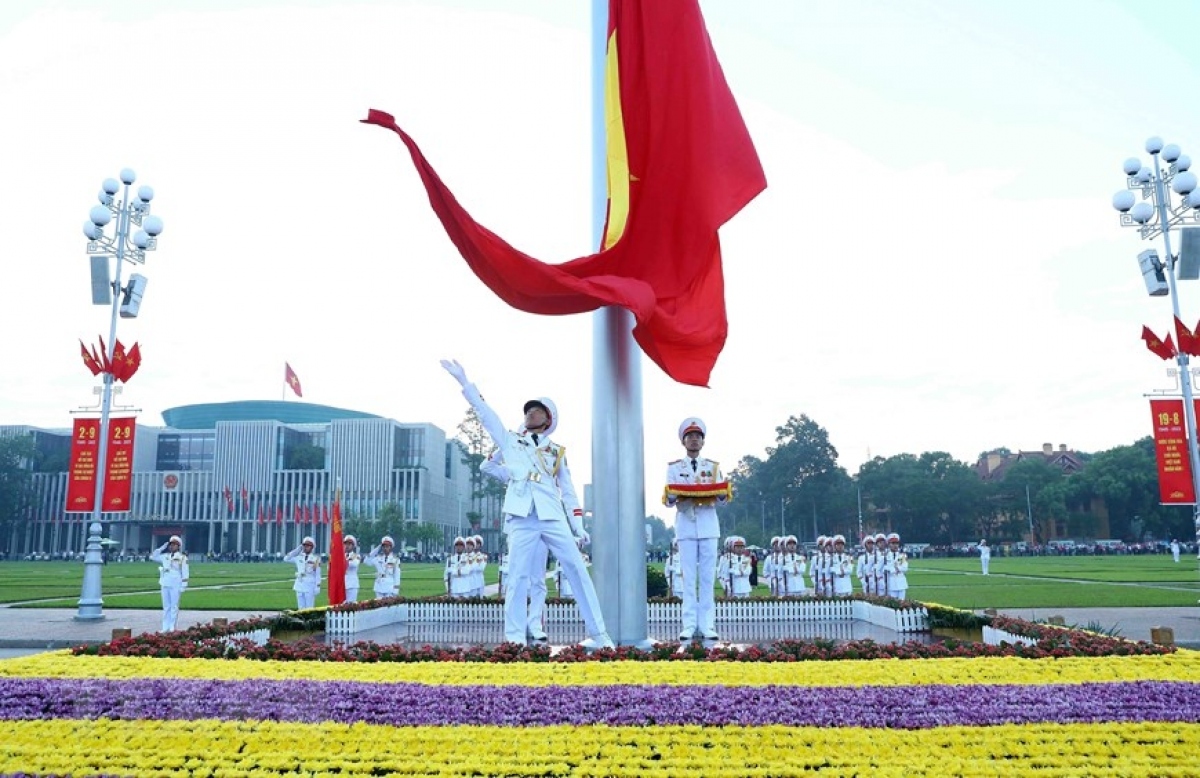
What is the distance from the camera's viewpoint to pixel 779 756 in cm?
405

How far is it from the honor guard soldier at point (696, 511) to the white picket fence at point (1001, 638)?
2436 millimetres

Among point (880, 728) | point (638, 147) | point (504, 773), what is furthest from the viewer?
point (638, 147)

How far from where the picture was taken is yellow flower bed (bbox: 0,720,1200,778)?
3.93 m

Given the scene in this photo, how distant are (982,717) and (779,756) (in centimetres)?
121

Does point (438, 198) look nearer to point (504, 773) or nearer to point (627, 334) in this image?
point (627, 334)

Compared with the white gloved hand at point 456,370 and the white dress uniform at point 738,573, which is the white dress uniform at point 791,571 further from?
the white gloved hand at point 456,370

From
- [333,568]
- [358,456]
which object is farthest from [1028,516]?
[333,568]

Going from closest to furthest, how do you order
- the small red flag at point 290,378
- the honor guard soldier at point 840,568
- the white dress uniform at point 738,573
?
1. the honor guard soldier at point 840,568
2. the white dress uniform at point 738,573
3. the small red flag at point 290,378

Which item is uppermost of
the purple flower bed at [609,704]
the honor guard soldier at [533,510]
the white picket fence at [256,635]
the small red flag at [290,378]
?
the small red flag at [290,378]

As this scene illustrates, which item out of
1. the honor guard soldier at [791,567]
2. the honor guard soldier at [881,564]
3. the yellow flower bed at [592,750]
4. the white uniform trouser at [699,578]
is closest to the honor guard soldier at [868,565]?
the honor guard soldier at [881,564]

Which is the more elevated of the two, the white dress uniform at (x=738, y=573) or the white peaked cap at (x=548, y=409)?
the white peaked cap at (x=548, y=409)

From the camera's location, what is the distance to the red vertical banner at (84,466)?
18.3 m

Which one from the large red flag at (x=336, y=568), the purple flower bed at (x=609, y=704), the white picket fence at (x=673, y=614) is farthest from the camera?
the large red flag at (x=336, y=568)

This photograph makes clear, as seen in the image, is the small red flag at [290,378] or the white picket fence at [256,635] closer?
the white picket fence at [256,635]
